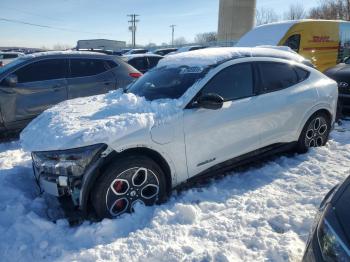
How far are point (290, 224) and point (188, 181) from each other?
117 centimetres

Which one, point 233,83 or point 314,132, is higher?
point 233,83

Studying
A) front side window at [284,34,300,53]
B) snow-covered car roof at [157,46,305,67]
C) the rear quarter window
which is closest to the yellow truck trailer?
front side window at [284,34,300,53]

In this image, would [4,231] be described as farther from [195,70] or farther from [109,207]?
[195,70]

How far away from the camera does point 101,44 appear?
55.5m

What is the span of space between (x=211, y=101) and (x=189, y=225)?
4.42 ft

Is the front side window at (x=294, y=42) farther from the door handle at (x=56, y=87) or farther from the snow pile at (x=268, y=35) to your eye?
the door handle at (x=56, y=87)

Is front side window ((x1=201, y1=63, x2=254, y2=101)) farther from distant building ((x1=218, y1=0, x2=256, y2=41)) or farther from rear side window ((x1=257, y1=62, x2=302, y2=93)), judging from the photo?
distant building ((x1=218, y1=0, x2=256, y2=41))

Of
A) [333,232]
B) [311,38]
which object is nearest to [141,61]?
[311,38]

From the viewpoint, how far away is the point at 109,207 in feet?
10.8

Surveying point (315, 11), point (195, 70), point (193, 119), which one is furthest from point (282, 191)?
point (315, 11)

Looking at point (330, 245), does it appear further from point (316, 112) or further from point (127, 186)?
point (316, 112)

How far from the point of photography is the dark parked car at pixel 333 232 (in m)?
1.68

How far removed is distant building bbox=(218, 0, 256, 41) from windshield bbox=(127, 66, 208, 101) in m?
33.1

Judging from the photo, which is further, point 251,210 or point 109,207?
point 251,210
